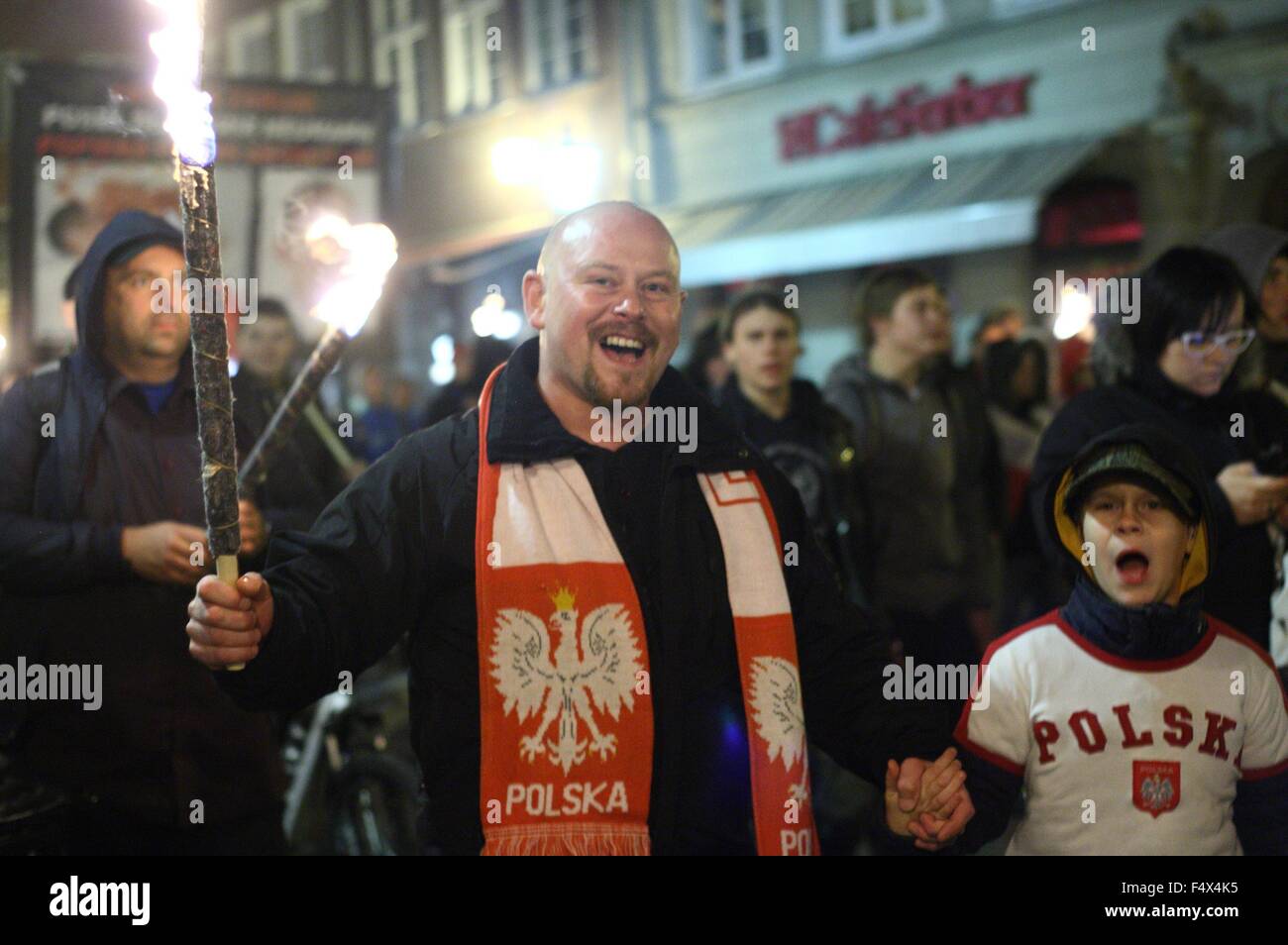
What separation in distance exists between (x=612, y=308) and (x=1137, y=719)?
1.33m

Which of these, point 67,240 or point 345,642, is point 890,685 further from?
point 67,240

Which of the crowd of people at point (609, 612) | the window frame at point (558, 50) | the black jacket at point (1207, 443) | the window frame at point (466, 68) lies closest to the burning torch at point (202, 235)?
the crowd of people at point (609, 612)

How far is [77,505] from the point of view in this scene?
3.70m

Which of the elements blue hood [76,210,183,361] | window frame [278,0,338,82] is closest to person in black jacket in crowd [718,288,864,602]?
blue hood [76,210,183,361]

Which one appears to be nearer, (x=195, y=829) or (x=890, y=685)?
(x=890, y=685)

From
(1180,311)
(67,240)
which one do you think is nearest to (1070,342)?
(67,240)

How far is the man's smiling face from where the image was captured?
2.91 meters

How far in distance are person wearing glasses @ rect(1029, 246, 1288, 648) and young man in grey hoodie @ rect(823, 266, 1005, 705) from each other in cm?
170

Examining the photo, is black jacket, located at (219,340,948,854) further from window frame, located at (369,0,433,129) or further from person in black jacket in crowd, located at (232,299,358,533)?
window frame, located at (369,0,433,129)

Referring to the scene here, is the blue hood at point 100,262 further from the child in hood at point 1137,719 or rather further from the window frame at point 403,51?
the window frame at point 403,51

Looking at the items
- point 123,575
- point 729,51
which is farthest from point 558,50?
point 123,575

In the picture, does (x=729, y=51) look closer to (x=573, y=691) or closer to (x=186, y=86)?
(x=573, y=691)

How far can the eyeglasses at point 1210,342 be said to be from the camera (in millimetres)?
3914

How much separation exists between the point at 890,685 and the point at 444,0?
72.4ft
